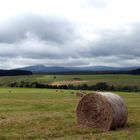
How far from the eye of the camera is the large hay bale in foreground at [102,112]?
20141 millimetres

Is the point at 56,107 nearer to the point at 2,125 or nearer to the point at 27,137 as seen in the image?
the point at 2,125

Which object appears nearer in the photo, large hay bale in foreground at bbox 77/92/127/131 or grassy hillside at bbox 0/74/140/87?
large hay bale in foreground at bbox 77/92/127/131

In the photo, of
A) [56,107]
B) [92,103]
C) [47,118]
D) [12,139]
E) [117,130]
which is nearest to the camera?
[12,139]

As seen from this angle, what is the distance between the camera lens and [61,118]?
23.3 meters

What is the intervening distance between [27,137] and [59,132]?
174 centimetres

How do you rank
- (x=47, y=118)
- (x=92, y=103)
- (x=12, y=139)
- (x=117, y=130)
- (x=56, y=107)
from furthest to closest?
1. (x=56, y=107)
2. (x=47, y=118)
3. (x=92, y=103)
4. (x=117, y=130)
5. (x=12, y=139)

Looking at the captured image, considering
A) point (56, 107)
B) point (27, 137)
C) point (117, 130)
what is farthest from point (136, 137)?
point (56, 107)

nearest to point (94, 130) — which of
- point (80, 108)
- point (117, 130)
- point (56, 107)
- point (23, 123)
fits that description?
point (117, 130)

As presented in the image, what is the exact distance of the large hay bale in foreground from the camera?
66.1ft

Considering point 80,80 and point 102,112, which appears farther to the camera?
point 80,80

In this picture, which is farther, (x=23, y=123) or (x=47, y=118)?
(x=47, y=118)

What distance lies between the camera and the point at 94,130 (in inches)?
776

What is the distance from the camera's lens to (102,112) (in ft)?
68.0

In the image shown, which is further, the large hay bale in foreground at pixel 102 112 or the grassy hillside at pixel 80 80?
the grassy hillside at pixel 80 80
